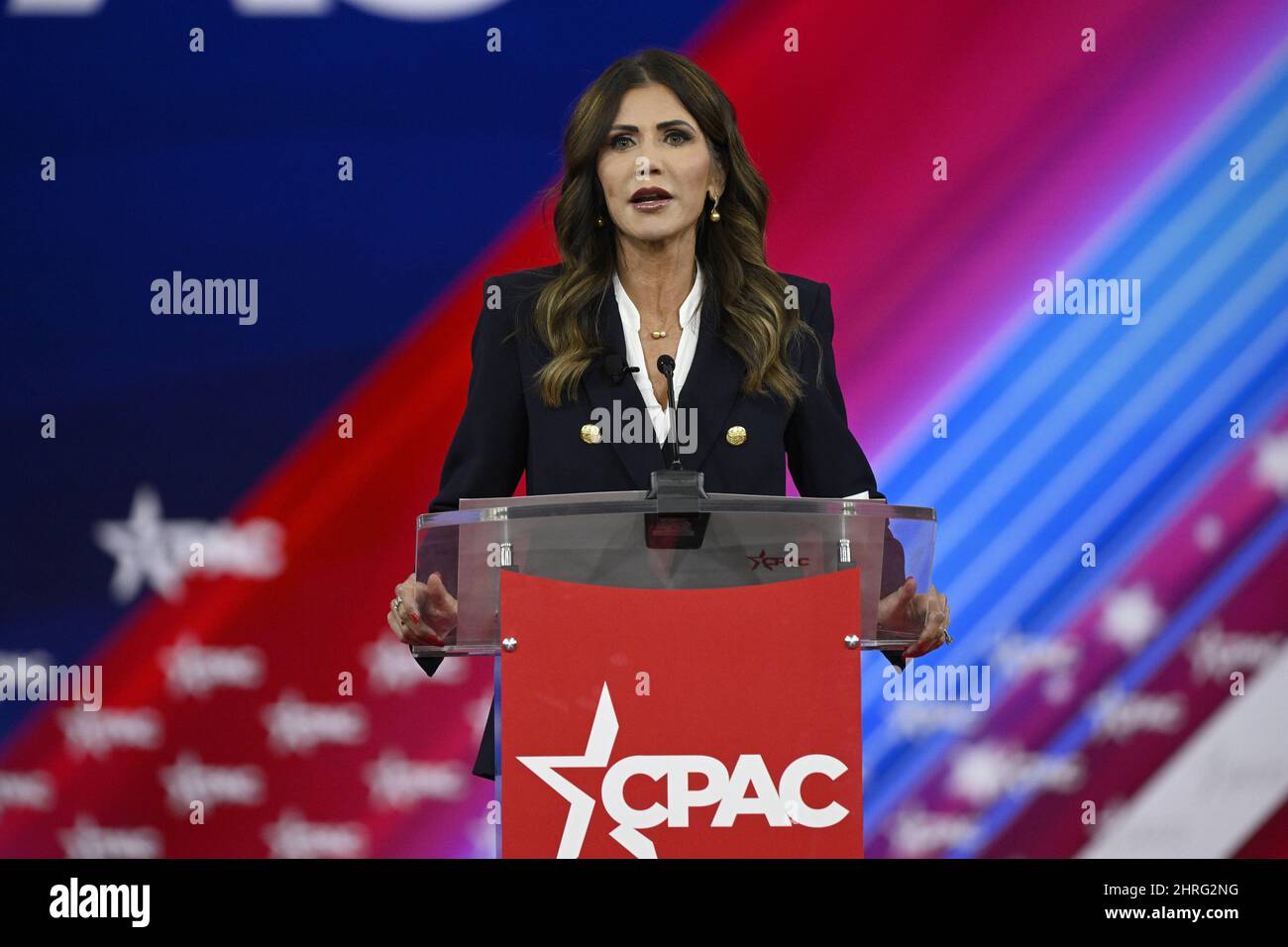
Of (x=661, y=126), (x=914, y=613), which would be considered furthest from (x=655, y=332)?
(x=914, y=613)


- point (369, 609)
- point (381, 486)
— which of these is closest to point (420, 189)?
point (381, 486)

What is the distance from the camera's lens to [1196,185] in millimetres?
3648

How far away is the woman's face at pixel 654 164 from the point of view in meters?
2.32

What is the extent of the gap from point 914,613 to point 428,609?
1.75 ft

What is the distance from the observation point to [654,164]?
2.34 metres

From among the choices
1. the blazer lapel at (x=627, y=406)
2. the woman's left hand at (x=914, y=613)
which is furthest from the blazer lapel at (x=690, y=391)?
the woman's left hand at (x=914, y=613)

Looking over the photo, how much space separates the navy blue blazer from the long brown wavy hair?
0.08 feet

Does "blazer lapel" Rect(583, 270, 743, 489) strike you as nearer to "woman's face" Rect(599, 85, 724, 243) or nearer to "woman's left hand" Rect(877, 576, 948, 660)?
"woman's face" Rect(599, 85, 724, 243)

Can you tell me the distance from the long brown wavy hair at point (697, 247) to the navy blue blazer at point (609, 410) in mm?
23

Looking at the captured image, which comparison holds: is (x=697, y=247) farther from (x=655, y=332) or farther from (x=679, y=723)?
(x=679, y=723)

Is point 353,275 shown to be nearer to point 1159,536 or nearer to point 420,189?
point 420,189

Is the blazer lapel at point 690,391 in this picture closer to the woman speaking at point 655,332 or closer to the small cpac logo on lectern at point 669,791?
the woman speaking at point 655,332

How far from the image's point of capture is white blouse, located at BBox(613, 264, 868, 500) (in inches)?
86.9

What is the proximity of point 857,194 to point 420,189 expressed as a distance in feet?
3.33
